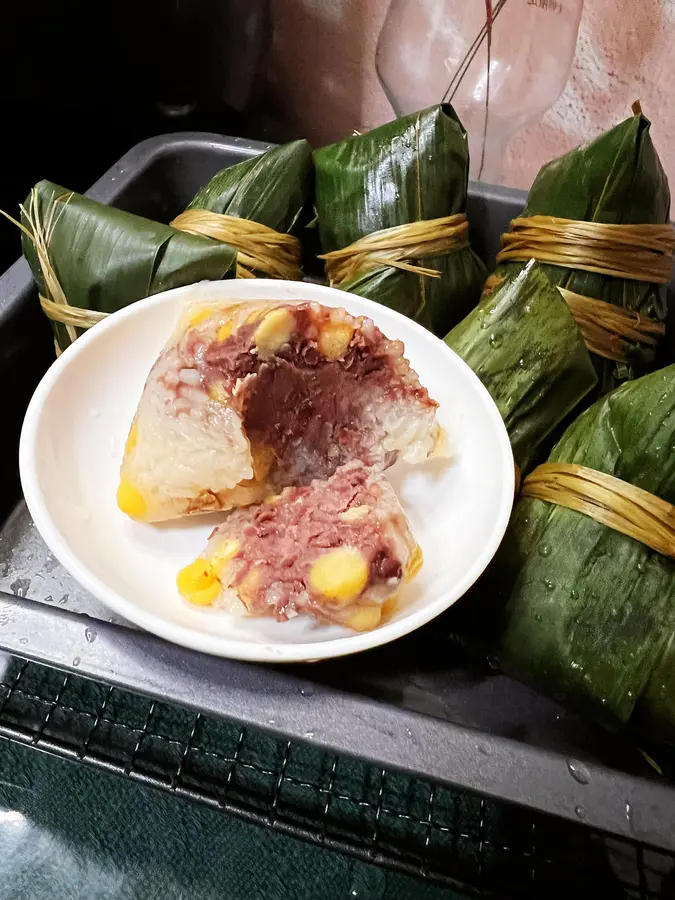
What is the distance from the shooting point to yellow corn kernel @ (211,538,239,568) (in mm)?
729

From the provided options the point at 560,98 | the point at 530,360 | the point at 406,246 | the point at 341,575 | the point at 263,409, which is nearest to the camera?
the point at 341,575

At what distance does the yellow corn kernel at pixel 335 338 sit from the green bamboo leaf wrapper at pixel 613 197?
0.41 m

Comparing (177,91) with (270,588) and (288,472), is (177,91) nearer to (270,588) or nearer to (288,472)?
(288,472)

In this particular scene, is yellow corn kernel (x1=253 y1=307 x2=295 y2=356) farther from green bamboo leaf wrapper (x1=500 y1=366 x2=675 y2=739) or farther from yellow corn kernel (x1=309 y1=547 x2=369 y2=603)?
green bamboo leaf wrapper (x1=500 y1=366 x2=675 y2=739)

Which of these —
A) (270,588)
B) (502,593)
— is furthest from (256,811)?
(502,593)

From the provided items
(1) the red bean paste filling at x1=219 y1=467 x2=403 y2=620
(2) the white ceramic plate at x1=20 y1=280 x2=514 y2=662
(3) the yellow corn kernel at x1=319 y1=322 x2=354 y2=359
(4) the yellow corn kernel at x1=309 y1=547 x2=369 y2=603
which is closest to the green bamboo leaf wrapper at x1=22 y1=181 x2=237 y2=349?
(2) the white ceramic plate at x1=20 y1=280 x2=514 y2=662

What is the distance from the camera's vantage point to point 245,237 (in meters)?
1.08

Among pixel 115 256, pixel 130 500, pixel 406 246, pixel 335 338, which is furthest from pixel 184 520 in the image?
pixel 406 246

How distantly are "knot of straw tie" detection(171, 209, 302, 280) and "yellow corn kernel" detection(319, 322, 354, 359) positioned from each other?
35 centimetres

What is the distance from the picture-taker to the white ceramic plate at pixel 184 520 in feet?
2.28

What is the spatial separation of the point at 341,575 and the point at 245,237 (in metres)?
0.64

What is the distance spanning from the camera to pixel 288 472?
0.81m

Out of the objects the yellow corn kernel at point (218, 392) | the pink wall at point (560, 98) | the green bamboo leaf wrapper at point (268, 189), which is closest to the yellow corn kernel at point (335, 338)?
the yellow corn kernel at point (218, 392)

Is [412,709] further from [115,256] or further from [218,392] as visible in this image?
[115,256]
